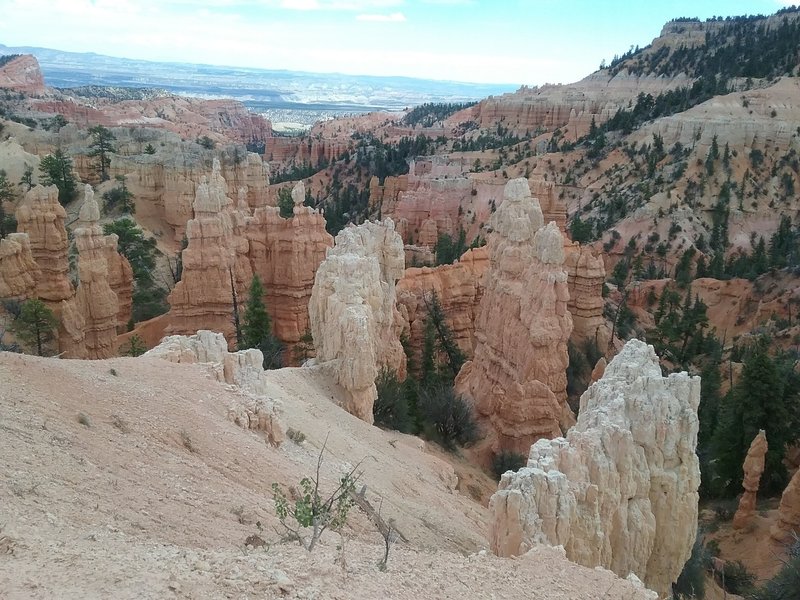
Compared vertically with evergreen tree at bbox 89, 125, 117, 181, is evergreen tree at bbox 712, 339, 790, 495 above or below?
below

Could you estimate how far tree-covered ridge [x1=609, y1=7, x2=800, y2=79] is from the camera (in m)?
76.4

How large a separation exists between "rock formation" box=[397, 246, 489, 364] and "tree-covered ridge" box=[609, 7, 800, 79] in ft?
191

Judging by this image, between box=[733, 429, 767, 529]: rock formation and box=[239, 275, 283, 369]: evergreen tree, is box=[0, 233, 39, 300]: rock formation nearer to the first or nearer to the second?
box=[239, 275, 283, 369]: evergreen tree

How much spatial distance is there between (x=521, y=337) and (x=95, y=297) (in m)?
16.9

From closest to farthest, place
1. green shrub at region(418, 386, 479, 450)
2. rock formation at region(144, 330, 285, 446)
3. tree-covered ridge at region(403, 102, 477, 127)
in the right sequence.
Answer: rock formation at region(144, 330, 285, 446) → green shrub at region(418, 386, 479, 450) → tree-covered ridge at region(403, 102, 477, 127)

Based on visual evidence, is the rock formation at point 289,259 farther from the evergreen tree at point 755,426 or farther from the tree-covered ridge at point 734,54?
the tree-covered ridge at point 734,54

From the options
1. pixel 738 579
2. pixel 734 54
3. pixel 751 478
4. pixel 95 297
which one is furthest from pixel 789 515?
pixel 734 54

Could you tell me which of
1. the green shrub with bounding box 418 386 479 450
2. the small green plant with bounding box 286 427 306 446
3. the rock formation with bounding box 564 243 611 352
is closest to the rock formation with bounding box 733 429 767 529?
the green shrub with bounding box 418 386 479 450

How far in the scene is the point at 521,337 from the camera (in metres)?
23.8

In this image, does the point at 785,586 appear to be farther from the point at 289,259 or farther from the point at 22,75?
the point at 22,75

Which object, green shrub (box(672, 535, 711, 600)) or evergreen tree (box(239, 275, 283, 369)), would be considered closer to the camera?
green shrub (box(672, 535, 711, 600))

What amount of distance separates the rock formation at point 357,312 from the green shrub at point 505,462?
15.6ft

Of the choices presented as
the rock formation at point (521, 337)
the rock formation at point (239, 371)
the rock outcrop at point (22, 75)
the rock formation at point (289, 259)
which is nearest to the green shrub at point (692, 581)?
the rock formation at point (521, 337)

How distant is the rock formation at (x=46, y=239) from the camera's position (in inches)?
1068
